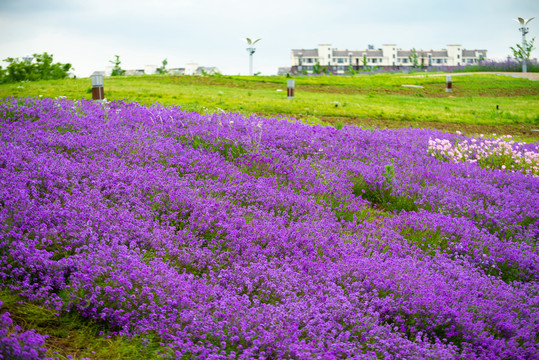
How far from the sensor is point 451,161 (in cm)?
884

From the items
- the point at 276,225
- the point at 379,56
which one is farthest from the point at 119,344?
the point at 379,56

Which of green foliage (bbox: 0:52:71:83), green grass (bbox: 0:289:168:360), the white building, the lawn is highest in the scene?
the white building

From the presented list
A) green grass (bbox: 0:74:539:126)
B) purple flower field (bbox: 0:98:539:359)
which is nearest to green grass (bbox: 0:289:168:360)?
purple flower field (bbox: 0:98:539:359)

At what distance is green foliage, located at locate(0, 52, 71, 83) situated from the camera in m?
30.2

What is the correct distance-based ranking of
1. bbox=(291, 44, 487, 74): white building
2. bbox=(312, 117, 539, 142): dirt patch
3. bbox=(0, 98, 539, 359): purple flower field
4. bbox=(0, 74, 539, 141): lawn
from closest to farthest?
bbox=(0, 98, 539, 359): purple flower field → bbox=(312, 117, 539, 142): dirt patch → bbox=(0, 74, 539, 141): lawn → bbox=(291, 44, 487, 74): white building

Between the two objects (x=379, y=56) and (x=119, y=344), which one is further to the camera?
(x=379, y=56)

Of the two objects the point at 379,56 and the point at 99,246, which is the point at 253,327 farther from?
the point at 379,56

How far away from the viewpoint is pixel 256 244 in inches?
188

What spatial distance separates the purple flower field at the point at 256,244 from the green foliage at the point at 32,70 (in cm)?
2589

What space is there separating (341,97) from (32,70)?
2237 centimetres

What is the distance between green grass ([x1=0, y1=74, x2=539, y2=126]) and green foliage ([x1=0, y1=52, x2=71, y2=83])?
34.5ft

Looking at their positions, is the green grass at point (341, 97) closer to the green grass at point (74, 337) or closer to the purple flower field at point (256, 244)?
the purple flower field at point (256, 244)

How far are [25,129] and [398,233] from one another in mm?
5333

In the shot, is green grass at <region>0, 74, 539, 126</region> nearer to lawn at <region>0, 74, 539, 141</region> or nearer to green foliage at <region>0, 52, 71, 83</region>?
lawn at <region>0, 74, 539, 141</region>
